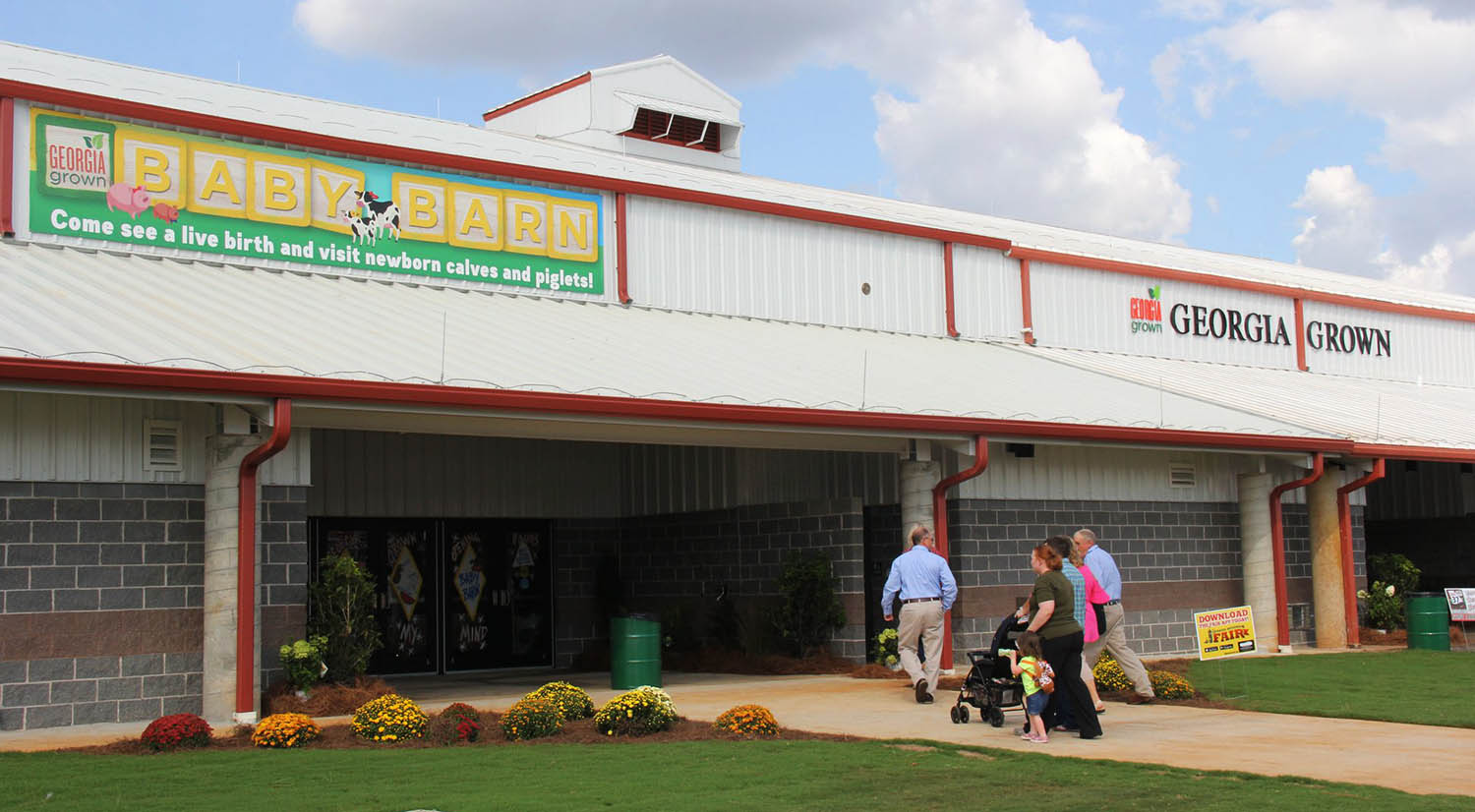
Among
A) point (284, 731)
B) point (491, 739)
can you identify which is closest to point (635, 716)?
point (491, 739)

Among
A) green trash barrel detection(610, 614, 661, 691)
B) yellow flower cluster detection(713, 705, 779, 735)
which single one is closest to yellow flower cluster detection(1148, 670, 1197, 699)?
yellow flower cluster detection(713, 705, 779, 735)

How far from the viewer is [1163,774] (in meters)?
10.1

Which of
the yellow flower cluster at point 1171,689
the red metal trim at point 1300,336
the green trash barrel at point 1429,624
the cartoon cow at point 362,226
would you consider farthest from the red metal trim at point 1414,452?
the cartoon cow at point 362,226

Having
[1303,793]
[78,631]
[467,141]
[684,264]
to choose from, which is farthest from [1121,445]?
[78,631]

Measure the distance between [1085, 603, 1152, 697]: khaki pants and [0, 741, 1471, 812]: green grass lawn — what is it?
2321 mm

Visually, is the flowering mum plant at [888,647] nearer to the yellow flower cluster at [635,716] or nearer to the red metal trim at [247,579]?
the yellow flower cluster at [635,716]

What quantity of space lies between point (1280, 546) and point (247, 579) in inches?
555

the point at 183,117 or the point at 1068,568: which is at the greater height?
the point at 183,117

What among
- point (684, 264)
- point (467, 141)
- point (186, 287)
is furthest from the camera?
point (684, 264)

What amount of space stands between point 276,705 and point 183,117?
6432mm

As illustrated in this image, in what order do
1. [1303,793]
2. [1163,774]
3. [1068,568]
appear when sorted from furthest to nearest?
[1068,568], [1163,774], [1303,793]

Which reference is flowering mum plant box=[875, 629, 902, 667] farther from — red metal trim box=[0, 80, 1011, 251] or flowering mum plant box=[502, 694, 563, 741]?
flowering mum plant box=[502, 694, 563, 741]

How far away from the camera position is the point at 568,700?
12.9 meters

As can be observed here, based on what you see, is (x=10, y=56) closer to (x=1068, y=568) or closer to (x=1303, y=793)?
(x=1068, y=568)
